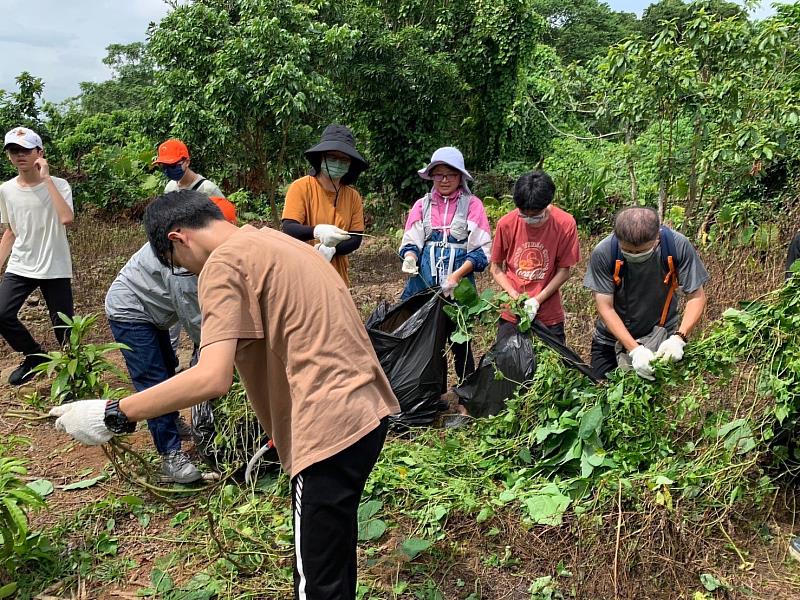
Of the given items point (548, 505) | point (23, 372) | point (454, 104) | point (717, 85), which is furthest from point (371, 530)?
point (454, 104)

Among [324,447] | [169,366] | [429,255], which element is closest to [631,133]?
[429,255]

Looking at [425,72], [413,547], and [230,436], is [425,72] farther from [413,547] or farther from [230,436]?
[413,547]

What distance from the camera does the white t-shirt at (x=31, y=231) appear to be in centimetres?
398

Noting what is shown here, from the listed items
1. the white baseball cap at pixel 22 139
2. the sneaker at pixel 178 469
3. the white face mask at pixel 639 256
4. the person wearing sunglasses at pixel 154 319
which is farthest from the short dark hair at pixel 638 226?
the white baseball cap at pixel 22 139

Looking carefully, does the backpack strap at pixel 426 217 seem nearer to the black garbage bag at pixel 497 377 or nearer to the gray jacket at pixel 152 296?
the black garbage bag at pixel 497 377

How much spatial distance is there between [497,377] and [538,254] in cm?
73

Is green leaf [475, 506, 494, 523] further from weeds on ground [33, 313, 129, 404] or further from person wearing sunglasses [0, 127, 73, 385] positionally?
person wearing sunglasses [0, 127, 73, 385]

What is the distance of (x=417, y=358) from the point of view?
3.30 m

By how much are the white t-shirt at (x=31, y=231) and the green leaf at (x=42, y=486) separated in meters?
1.41

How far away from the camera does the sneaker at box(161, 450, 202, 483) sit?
2.93 meters

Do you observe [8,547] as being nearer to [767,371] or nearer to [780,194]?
[767,371]

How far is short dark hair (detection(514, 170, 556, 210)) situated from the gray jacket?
1.55 metres

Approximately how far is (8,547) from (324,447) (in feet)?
4.38

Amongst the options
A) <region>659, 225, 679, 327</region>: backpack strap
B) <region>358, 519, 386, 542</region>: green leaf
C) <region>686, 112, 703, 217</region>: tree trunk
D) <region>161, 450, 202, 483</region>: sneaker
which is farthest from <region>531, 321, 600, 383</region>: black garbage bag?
<region>686, 112, 703, 217</region>: tree trunk
